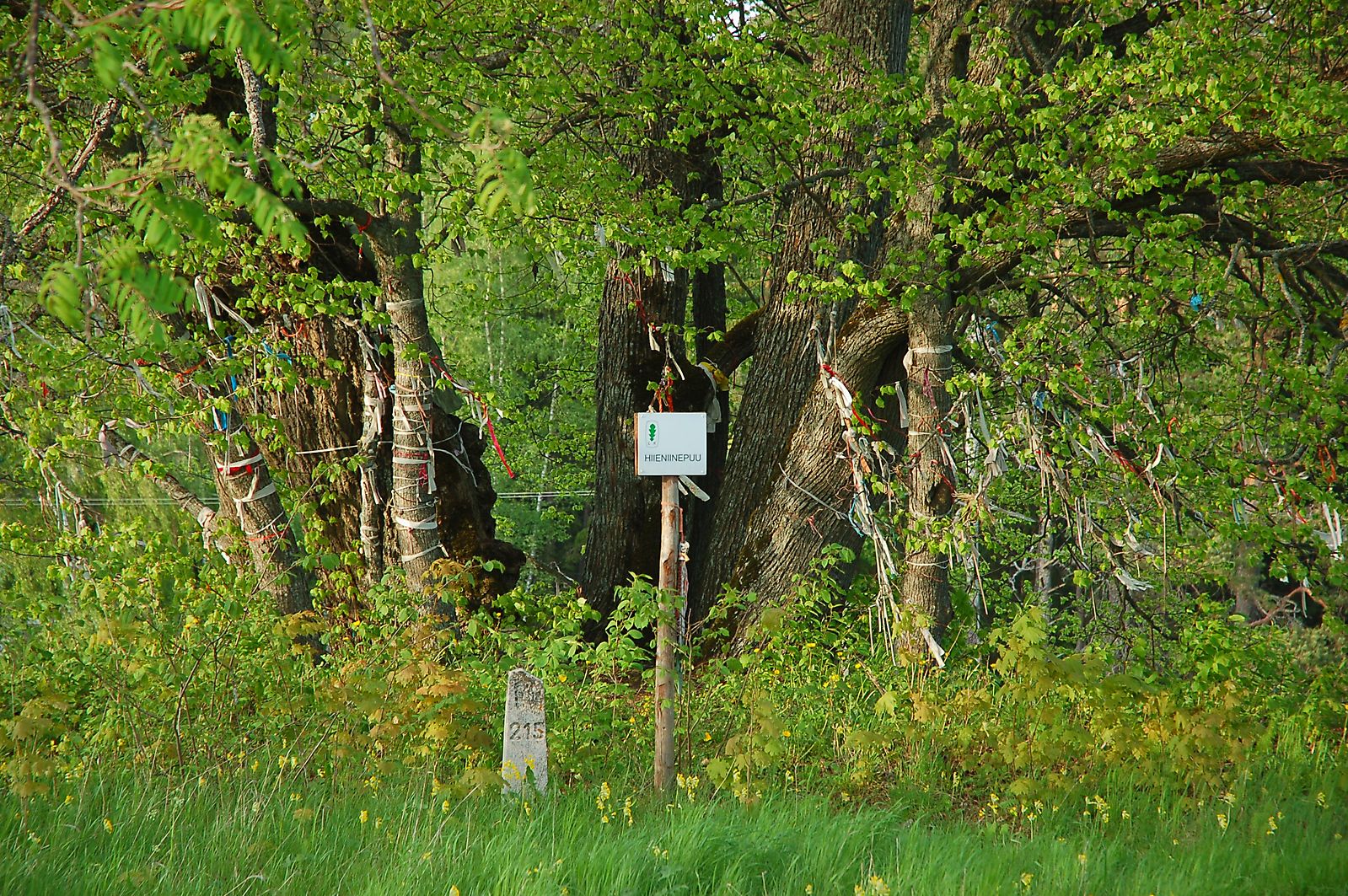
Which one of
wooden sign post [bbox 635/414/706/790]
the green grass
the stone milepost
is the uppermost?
wooden sign post [bbox 635/414/706/790]

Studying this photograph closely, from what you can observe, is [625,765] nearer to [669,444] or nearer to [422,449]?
[669,444]

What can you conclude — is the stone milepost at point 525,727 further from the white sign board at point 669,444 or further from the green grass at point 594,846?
the white sign board at point 669,444

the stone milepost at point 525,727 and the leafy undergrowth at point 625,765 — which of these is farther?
the stone milepost at point 525,727

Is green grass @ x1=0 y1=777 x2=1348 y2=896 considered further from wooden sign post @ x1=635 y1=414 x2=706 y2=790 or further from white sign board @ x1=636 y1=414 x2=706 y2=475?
white sign board @ x1=636 y1=414 x2=706 y2=475

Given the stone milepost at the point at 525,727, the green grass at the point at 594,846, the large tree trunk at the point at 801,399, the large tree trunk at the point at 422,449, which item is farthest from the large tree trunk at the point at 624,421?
the green grass at the point at 594,846

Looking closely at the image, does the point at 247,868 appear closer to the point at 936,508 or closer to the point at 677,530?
the point at 677,530

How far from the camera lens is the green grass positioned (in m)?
3.21

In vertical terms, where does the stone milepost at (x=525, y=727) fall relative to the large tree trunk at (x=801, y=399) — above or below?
below

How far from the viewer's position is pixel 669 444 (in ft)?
14.9

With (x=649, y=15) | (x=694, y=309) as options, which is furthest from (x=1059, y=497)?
(x=649, y=15)

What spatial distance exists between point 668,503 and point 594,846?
1621mm

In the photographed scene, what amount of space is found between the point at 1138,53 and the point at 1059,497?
7.55 feet

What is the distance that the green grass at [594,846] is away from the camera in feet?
10.5

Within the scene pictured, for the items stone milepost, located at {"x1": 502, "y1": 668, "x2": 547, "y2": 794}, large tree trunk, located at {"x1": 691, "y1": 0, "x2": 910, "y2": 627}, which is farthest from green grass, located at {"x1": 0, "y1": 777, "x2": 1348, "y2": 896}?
large tree trunk, located at {"x1": 691, "y1": 0, "x2": 910, "y2": 627}
